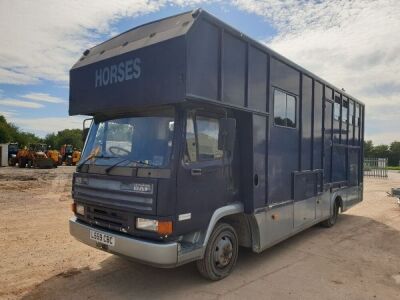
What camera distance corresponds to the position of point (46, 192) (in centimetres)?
1465

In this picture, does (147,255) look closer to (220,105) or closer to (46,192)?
(220,105)

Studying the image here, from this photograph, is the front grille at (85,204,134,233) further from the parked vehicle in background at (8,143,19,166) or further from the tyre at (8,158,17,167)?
the tyre at (8,158,17,167)

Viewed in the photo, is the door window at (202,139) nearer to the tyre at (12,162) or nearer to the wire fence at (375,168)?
the wire fence at (375,168)

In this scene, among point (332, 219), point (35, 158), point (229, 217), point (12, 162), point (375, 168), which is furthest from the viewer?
point (12, 162)

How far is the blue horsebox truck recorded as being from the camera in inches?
168

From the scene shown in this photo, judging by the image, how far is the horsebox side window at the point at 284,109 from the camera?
6207 mm

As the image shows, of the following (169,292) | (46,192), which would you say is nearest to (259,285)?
(169,292)

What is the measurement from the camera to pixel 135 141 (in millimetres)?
4633

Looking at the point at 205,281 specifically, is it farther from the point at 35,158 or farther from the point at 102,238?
the point at 35,158

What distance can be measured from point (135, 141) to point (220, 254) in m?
2.07

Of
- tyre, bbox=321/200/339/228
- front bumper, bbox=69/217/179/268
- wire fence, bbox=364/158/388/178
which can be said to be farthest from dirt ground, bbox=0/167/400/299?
wire fence, bbox=364/158/388/178

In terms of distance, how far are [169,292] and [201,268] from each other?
1.77 feet

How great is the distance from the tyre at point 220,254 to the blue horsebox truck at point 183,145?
18 millimetres

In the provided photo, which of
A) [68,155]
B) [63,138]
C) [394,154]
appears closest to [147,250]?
[68,155]
